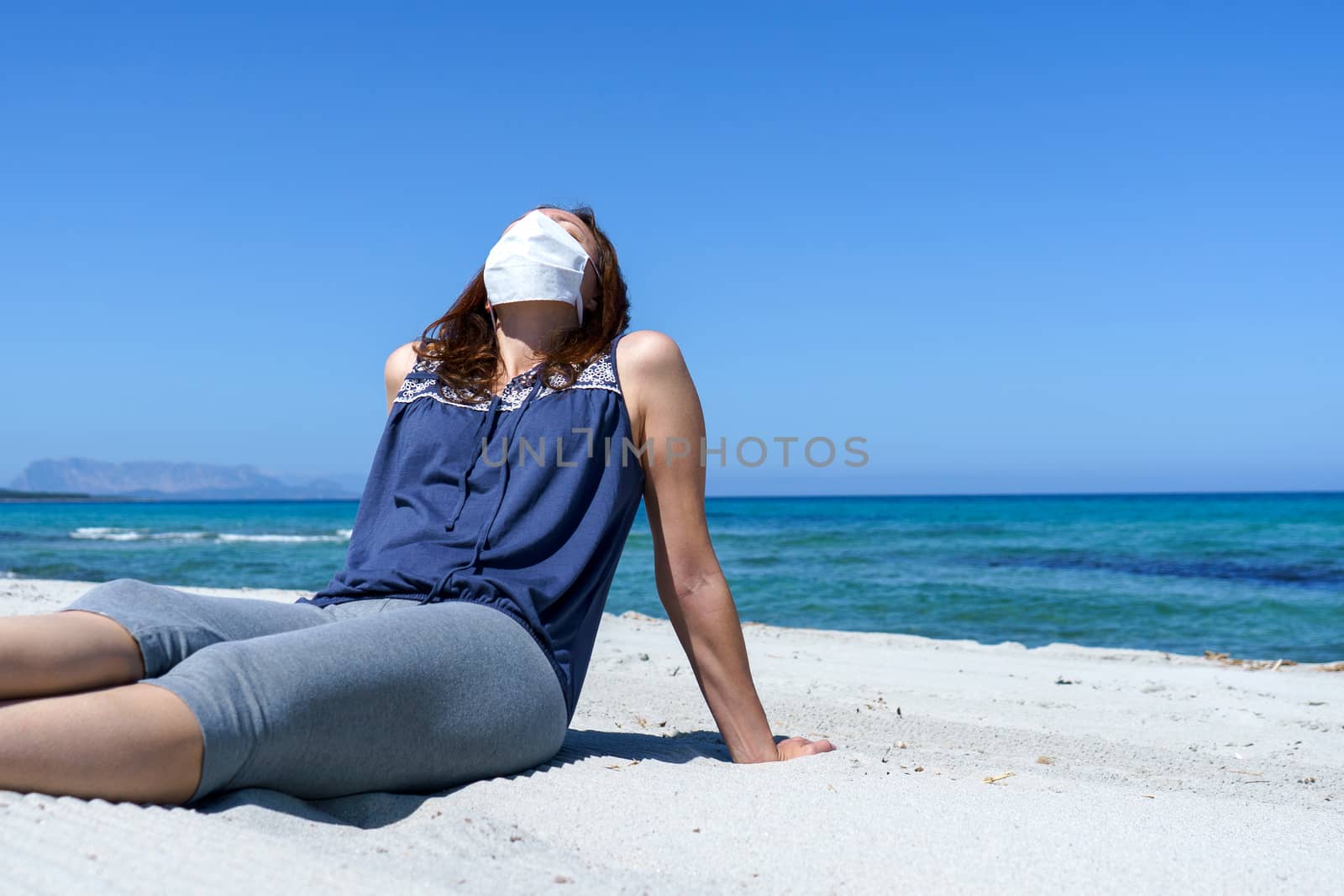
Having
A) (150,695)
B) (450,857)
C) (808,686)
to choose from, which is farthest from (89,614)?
(808,686)

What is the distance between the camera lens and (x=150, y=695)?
175cm

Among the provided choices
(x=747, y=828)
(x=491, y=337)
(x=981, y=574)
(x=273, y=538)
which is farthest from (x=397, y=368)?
(x=273, y=538)

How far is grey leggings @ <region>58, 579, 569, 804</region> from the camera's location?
1.85 meters

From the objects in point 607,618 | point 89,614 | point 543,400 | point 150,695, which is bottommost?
point 607,618

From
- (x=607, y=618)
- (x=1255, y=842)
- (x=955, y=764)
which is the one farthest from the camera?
(x=607, y=618)

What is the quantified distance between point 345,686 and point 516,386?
3.43 feet

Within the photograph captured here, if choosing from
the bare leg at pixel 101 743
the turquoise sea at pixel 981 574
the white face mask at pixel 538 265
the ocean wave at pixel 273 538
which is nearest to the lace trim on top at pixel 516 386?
the white face mask at pixel 538 265

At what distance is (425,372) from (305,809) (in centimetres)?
129

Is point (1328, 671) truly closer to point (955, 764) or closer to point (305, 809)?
point (955, 764)

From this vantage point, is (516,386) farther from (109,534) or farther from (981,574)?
(109,534)

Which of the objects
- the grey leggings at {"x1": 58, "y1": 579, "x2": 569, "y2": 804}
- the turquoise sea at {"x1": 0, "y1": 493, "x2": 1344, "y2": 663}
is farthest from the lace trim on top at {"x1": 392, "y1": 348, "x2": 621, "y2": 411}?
the turquoise sea at {"x1": 0, "y1": 493, "x2": 1344, "y2": 663}

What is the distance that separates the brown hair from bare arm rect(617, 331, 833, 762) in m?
0.14

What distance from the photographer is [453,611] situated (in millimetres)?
2256

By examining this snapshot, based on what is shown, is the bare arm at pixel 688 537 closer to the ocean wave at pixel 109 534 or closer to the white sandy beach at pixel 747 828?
the white sandy beach at pixel 747 828
